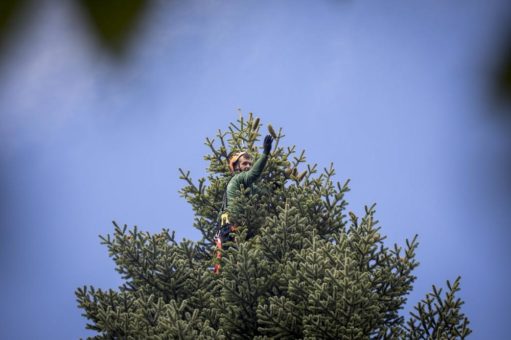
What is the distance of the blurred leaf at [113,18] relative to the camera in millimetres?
529

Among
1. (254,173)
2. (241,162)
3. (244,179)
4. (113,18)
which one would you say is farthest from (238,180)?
(113,18)

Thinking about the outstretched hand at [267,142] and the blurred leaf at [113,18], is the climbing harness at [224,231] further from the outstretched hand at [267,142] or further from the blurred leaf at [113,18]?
the blurred leaf at [113,18]

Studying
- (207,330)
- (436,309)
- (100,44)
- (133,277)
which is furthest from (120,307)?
(100,44)

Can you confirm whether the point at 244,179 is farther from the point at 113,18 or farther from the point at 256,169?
the point at 113,18

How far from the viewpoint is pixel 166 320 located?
5.84m

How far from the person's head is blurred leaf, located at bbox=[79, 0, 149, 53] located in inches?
319

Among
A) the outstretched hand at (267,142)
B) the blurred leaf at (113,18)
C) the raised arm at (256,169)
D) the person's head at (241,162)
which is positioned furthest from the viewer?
the person's head at (241,162)

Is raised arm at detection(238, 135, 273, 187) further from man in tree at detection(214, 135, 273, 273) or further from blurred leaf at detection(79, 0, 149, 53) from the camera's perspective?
blurred leaf at detection(79, 0, 149, 53)

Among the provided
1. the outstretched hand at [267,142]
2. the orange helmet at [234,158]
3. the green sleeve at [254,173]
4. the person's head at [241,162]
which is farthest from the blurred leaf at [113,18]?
the orange helmet at [234,158]

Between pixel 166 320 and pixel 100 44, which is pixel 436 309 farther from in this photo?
pixel 100 44

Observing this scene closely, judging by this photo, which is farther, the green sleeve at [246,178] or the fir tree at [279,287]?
the green sleeve at [246,178]

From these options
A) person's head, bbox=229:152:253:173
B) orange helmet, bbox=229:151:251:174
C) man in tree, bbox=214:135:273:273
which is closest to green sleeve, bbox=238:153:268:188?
man in tree, bbox=214:135:273:273

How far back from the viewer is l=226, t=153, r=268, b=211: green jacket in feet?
26.4

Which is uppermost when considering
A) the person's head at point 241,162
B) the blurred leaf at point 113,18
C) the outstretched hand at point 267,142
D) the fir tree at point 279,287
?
the person's head at point 241,162
